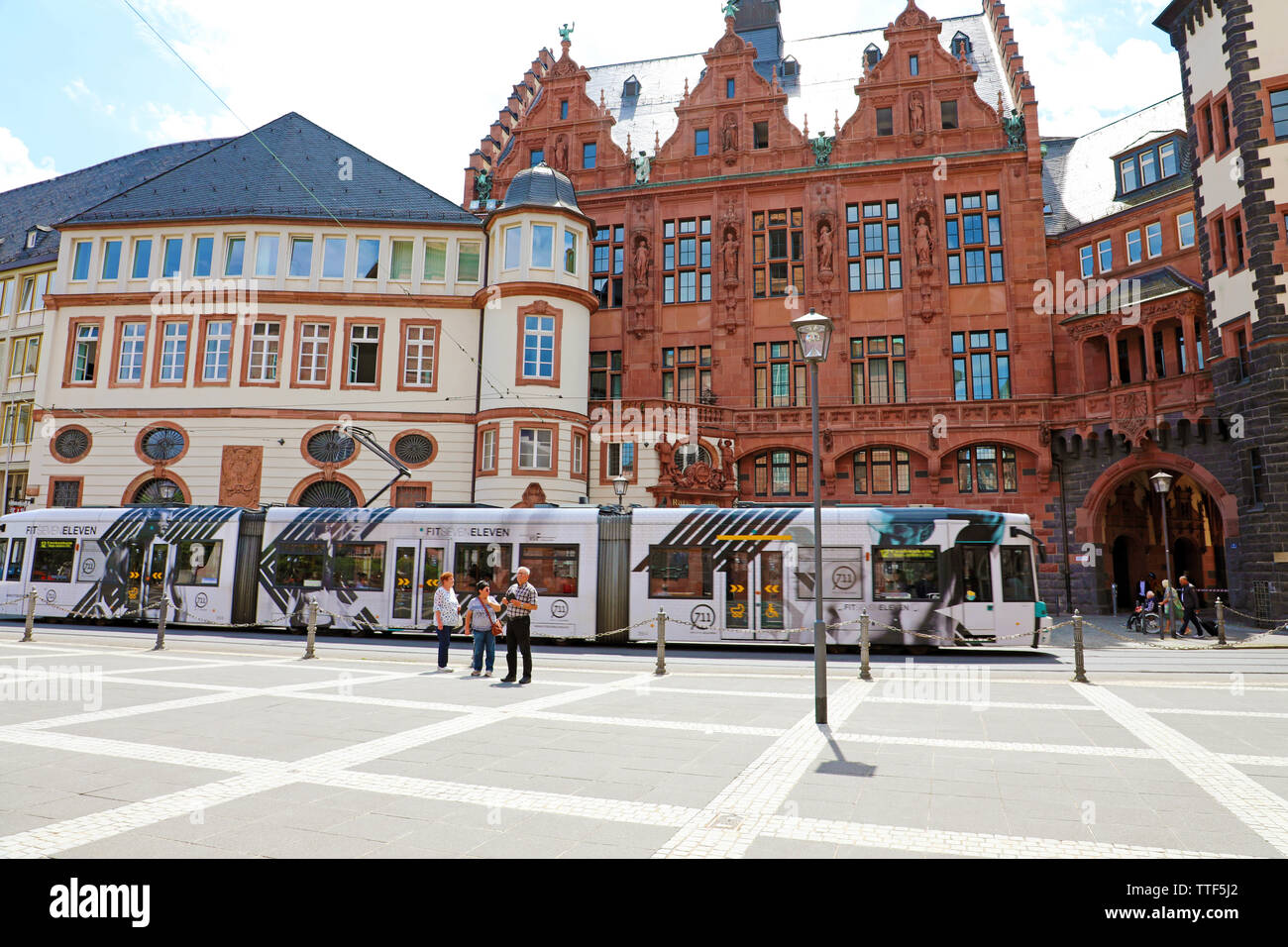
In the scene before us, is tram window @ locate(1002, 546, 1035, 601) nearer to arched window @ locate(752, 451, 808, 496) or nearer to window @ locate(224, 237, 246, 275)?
arched window @ locate(752, 451, 808, 496)

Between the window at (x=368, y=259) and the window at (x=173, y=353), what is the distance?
7.82 m

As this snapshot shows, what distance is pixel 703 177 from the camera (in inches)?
1310

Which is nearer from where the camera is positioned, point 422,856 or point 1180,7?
point 422,856

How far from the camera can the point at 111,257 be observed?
3294cm

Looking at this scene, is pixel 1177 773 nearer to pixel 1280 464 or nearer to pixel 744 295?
pixel 1280 464

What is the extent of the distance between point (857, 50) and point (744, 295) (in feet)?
51.3

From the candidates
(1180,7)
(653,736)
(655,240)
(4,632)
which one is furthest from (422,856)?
(1180,7)

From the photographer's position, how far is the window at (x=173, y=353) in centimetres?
3141

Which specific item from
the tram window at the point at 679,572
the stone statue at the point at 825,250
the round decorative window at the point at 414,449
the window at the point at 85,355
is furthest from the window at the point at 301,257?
the tram window at the point at 679,572

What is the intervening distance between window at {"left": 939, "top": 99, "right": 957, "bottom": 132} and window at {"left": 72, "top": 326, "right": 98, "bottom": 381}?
37355 mm

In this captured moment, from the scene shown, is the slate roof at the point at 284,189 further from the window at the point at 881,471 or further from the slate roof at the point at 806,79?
the window at the point at 881,471

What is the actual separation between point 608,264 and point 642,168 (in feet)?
15.7

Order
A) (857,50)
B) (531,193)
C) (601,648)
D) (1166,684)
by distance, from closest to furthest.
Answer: (1166,684) < (601,648) < (531,193) < (857,50)

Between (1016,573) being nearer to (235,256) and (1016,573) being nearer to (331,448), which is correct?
(331,448)
